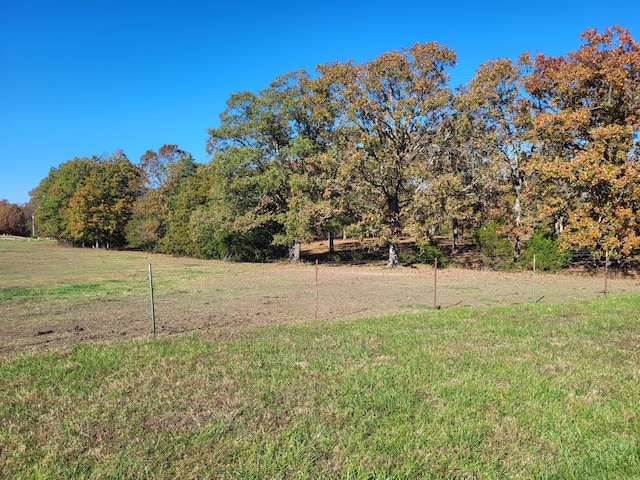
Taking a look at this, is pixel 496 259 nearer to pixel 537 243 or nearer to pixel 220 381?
pixel 537 243

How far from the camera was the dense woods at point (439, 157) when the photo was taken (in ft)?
63.9

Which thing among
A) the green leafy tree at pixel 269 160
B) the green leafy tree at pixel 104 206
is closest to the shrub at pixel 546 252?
the green leafy tree at pixel 269 160

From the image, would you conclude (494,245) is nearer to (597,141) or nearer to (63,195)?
(597,141)

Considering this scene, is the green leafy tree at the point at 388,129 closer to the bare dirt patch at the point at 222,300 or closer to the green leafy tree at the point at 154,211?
the bare dirt patch at the point at 222,300

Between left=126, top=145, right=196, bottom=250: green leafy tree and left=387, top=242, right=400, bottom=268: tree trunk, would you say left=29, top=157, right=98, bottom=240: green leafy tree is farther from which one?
left=387, top=242, right=400, bottom=268: tree trunk

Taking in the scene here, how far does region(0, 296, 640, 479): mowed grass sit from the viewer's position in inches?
123

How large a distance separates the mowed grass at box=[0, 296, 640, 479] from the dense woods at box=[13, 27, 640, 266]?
1597 centimetres

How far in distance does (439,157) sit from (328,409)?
23.6 metres

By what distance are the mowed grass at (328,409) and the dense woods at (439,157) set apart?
1597 cm

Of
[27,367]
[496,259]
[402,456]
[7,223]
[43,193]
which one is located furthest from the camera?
[7,223]

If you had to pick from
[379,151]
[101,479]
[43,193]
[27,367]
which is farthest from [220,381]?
[43,193]

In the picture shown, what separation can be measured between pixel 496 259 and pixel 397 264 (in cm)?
585

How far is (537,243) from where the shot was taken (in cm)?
2267

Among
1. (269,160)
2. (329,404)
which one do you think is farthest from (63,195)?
(329,404)
